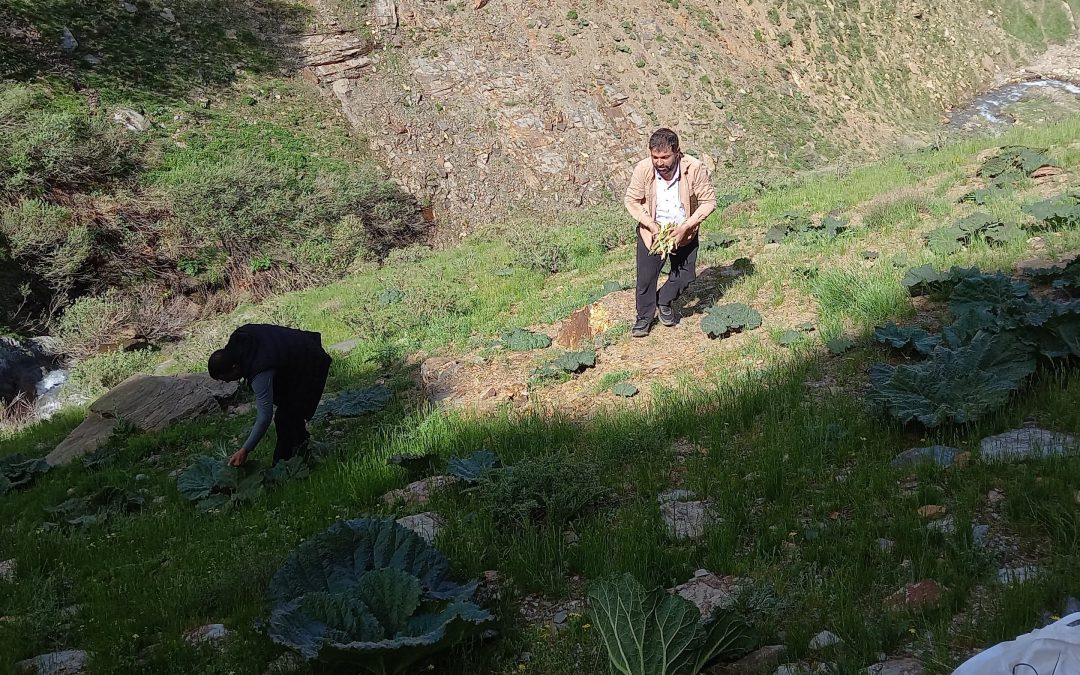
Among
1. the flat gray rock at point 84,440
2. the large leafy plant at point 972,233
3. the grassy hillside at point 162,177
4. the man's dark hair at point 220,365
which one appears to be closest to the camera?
the man's dark hair at point 220,365

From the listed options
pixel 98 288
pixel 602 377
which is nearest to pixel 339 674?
pixel 602 377

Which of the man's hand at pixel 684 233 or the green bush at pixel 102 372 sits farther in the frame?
the green bush at pixel 102 372

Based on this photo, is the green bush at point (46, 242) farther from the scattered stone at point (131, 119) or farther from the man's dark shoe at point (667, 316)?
the man's dark shoe at point (667, 316)

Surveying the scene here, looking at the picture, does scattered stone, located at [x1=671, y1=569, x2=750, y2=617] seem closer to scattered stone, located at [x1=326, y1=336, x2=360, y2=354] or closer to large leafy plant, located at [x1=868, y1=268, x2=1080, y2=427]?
large leafy plant, located at [x1=868, y1=268, x2=1080, y2=427]

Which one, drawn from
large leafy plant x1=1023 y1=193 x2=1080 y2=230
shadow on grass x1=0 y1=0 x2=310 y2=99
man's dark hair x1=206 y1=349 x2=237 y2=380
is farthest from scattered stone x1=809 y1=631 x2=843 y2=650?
shadow on grass x1=0 y1=0 x2=310 y2=99

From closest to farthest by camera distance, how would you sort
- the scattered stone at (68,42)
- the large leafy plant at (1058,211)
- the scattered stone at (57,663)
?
the scattered stone at (57,663) < the large leafy plant at (1058,211) < the scattered stone at (68,42)

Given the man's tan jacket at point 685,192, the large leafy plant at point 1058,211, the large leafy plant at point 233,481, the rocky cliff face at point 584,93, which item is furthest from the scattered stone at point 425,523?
the rocky cliff face at point 584,93

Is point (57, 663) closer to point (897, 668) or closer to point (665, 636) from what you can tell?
point (665, 636)

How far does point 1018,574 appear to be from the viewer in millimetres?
2672

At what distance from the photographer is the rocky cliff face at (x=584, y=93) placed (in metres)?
21.5

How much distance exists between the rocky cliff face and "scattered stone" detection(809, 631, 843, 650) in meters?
18.0

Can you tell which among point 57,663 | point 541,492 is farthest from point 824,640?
point 57,663

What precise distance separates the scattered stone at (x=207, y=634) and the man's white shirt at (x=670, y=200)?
472 centimetres

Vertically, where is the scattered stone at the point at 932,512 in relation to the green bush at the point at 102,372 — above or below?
above
